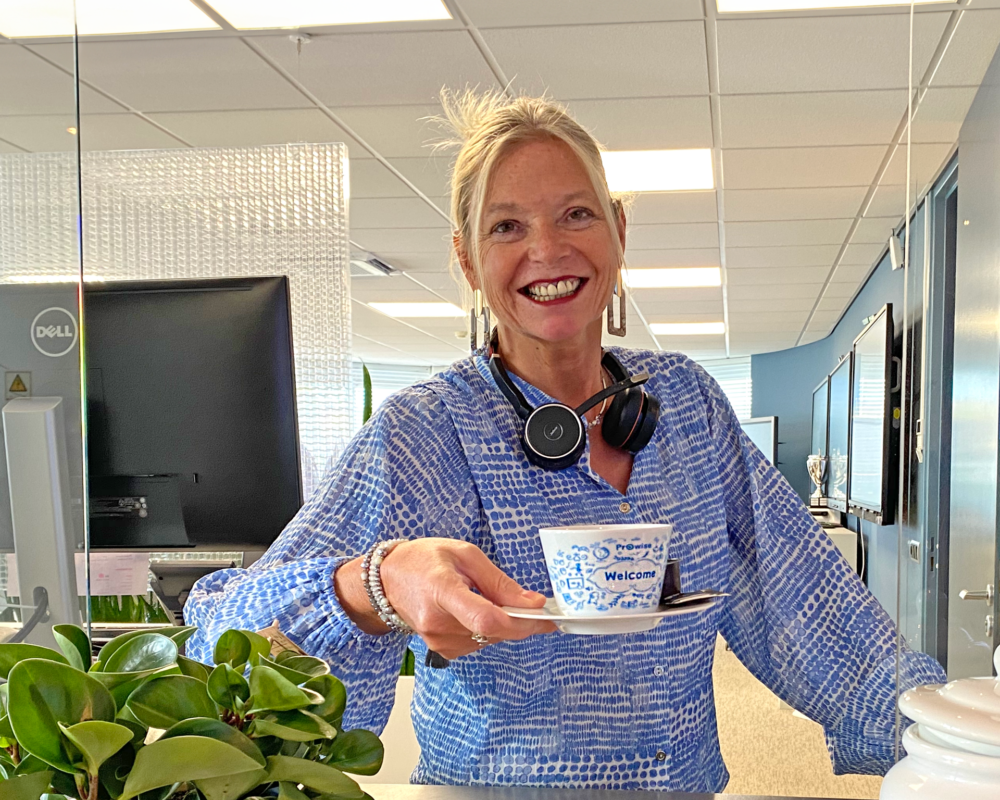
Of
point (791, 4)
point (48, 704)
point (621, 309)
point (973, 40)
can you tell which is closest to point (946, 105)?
point (973, 40)

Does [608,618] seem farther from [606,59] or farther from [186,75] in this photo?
[186,75]

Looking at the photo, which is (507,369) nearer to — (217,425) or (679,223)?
(217,425)

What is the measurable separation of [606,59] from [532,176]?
226cm

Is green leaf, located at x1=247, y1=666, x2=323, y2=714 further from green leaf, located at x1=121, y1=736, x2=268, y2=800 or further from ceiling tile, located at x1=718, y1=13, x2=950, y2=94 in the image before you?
ceiling tile, located at x1=718, y1=13, x2=950, y2=94

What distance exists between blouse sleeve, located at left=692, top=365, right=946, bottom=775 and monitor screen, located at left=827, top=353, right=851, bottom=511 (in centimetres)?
582

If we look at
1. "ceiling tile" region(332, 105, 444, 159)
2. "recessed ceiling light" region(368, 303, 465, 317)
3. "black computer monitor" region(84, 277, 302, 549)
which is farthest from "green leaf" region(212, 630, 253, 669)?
"recessed ceiling light" region(368, 303, 465, 317)

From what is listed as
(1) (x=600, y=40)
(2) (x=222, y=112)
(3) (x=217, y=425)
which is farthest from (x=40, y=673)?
(2) (x=222, y=112)

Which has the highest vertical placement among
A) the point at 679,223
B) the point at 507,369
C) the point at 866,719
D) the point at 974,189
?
the point at 679,223

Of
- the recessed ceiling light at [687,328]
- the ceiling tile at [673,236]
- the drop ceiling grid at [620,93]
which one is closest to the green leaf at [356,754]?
the drop ceiling grid at [620,93]

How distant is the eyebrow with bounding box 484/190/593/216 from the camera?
100 cm

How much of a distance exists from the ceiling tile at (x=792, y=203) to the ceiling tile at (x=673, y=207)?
0.32 feet

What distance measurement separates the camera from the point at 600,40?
116 inches

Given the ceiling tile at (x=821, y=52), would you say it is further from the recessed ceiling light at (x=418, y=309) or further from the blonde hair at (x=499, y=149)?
the recessed ceiling light at (x=418, y=309)

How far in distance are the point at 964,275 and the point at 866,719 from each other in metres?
1.64
